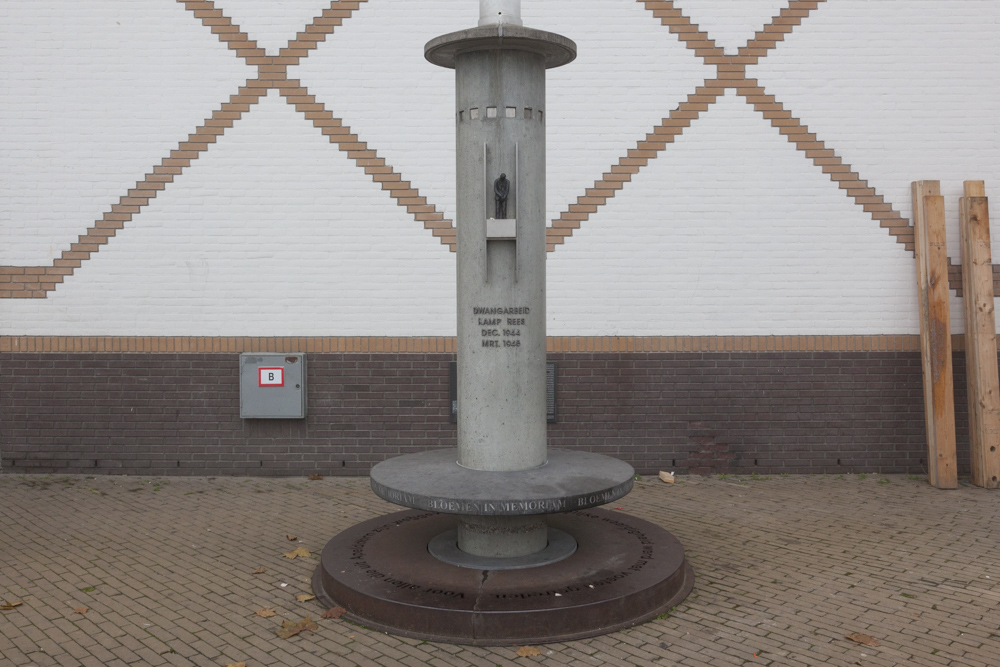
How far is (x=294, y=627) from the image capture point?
16.9 ft

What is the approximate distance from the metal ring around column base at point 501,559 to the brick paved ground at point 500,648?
0.84 metres

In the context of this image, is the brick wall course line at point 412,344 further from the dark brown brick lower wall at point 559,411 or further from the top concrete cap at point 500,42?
the top concrete cap at point 500,42

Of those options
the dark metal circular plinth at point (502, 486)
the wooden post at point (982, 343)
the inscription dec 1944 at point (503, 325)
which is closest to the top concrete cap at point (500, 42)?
the inscription dec 1944 at point (503, 325)

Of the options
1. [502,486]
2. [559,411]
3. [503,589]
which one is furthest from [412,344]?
[503,589]

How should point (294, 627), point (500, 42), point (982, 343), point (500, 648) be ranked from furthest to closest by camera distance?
point (982, 343) < point (500, 42) < point (294, 627) < point (500, 648)

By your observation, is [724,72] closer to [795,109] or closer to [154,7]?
[795,109]

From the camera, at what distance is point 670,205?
923 cm

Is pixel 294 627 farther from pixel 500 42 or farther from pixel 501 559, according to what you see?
pixel 500 42

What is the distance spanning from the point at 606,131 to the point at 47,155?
6034 millimetres

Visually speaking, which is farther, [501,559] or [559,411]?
[559,411]

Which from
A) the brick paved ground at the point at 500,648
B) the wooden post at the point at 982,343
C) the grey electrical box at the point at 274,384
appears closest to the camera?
the brick paved ground at the point at 500,648

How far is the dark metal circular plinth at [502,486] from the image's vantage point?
5262mm

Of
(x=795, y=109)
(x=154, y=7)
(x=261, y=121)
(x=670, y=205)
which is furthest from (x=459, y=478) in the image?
(x=154, y=7)

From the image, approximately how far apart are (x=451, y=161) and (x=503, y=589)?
527 cm
